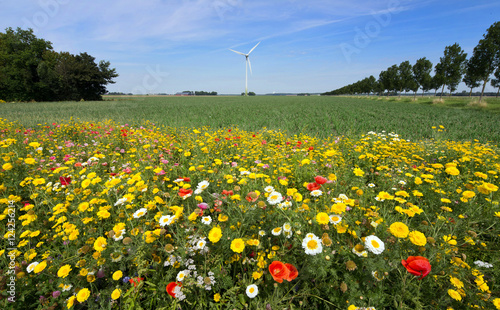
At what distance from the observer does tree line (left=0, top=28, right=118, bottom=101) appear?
121 feet

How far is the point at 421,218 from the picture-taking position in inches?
89.6

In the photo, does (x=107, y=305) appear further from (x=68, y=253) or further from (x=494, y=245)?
(x=494, y=245)

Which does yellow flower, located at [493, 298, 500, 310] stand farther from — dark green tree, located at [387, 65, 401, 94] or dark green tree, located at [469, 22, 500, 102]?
dark green tree, located at [387, 65, 401, 94]

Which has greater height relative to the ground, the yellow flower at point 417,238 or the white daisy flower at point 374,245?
the yellow flower at point 417,238

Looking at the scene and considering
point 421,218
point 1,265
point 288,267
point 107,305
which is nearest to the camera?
point 288,267

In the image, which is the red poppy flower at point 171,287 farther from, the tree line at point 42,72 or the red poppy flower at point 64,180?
the tree line at point 42,72

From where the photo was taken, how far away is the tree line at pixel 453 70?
2525cm

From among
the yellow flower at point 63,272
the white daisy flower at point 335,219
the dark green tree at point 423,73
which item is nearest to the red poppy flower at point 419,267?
the white daisy flower at point 335,219

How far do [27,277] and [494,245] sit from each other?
14.5ft

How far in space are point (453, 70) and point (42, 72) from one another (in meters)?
76.9

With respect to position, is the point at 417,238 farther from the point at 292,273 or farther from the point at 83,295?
the point at 83,295

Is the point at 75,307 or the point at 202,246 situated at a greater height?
the point at 202,246

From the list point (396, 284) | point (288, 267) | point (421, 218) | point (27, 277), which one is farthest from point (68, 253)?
point (421, 218)

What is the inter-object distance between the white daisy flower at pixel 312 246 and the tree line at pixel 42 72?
179 feet
